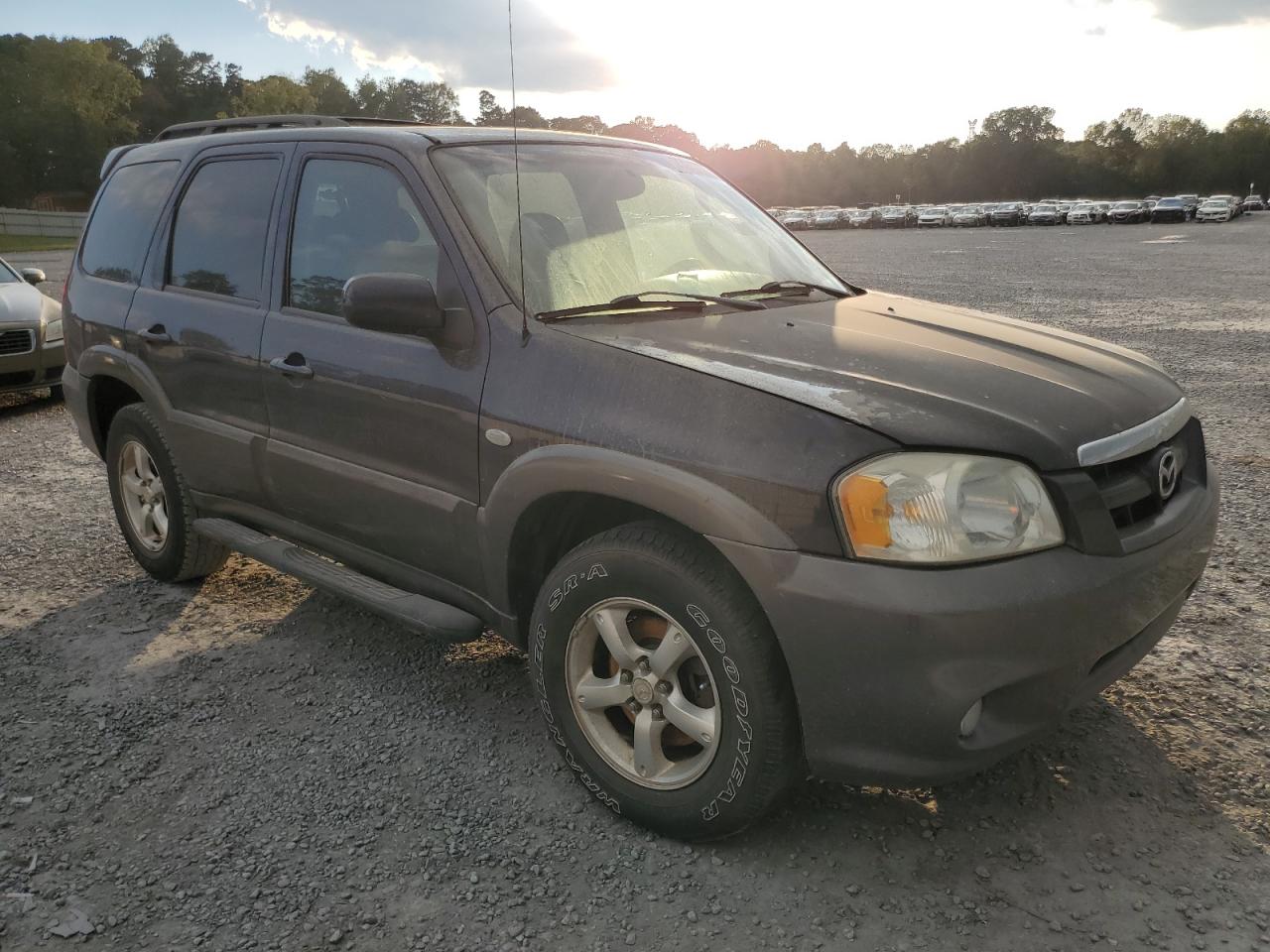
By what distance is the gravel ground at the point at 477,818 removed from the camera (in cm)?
247

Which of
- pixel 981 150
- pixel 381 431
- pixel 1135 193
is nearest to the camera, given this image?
pixel 381 431

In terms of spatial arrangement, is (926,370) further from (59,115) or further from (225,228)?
(59,115)

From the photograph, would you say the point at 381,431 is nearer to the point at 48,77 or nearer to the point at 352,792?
the point at 352,792

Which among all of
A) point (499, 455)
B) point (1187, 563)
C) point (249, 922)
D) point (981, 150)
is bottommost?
point (249, 922)

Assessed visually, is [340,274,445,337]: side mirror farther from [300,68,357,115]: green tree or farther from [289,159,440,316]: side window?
[300,68,357,115]: green tree

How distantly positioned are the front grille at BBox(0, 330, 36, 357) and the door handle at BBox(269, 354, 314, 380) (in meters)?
6.60

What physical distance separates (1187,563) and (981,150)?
435ft

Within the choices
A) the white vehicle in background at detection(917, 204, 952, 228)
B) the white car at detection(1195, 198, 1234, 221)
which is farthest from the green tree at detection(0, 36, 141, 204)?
the white car at detection(1195, 198, 1234, 221)

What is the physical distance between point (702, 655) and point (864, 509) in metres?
0.57

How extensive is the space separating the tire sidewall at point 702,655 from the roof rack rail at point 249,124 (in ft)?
7.38

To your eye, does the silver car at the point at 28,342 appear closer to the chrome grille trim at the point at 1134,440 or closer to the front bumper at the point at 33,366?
the front bumper at the point at 33,366

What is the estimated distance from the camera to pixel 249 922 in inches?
98.2

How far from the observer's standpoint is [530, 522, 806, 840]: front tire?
2.45m

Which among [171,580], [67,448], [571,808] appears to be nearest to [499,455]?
[571,808]
